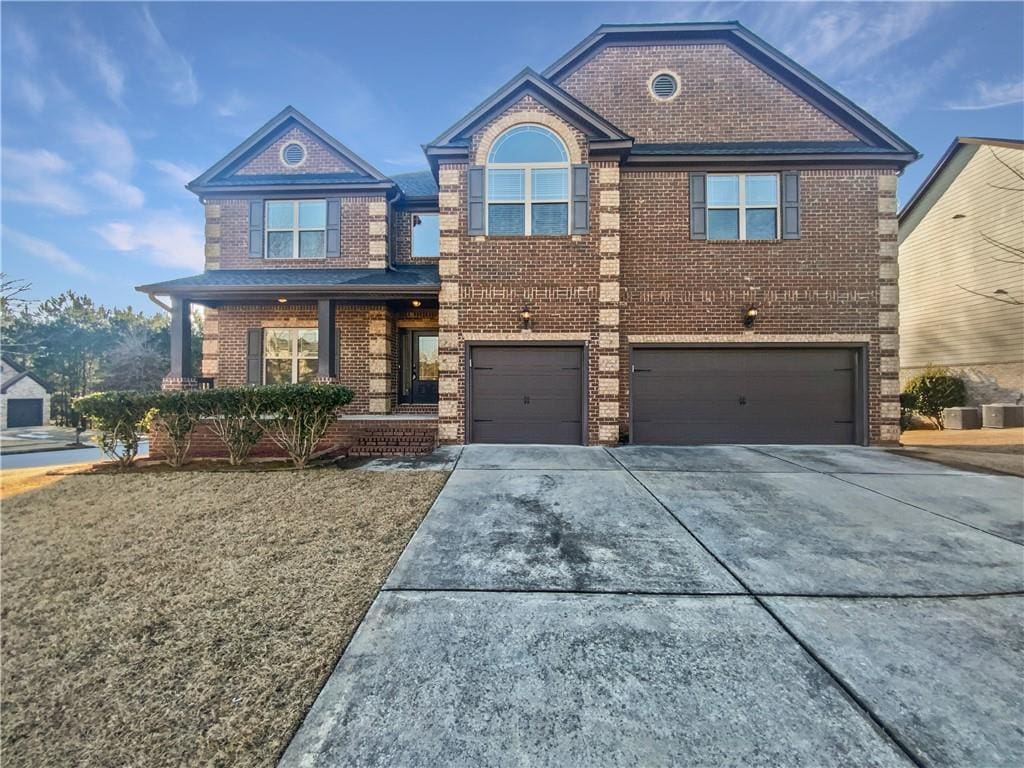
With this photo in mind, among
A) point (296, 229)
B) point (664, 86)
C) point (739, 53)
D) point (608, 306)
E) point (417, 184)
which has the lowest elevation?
point (608, 306)

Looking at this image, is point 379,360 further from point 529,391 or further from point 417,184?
point 417,184

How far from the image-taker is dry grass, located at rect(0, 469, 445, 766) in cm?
195

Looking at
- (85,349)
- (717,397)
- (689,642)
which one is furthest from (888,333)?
(85,349)

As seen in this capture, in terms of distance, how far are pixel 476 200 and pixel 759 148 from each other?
652 centimetres

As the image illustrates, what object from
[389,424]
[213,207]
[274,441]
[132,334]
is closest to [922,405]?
[389,424]

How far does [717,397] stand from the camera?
28.8 feet

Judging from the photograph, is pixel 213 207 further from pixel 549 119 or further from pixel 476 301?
pixel 549 119

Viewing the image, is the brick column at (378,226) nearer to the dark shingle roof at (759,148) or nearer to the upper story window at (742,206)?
the dark shingle roof at (759,148)

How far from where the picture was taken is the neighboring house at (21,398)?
2220 centimetres

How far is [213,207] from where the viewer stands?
10.7 metres

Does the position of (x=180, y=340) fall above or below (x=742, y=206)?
below

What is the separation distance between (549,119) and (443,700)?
9840mm

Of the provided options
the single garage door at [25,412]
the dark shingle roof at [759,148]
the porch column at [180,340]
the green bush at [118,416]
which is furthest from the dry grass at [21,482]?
the single garage door at [25,412]

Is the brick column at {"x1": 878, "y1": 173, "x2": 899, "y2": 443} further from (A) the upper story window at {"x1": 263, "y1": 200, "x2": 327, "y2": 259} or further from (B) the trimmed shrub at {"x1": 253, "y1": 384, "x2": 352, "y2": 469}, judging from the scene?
(A) the upper story window at {"x1": 263, "y1": 200, "x2": 327, "y2": 259}
